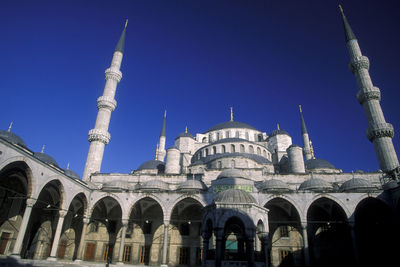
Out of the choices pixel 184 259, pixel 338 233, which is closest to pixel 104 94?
pixel 184 259

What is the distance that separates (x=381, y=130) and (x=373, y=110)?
2.40 metres

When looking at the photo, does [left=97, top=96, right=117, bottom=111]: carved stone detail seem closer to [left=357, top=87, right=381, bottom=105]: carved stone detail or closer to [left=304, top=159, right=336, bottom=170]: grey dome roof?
[left=304, top=159, right=336, bottom=170]: grey dome roof

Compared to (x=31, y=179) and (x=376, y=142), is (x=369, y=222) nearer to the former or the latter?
(x=376, y=142)

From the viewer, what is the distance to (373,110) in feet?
76.6

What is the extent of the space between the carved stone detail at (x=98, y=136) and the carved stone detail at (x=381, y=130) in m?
22.7

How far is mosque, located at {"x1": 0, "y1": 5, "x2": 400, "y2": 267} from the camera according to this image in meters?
15.6

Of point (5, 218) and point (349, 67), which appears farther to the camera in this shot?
point (349, 67)

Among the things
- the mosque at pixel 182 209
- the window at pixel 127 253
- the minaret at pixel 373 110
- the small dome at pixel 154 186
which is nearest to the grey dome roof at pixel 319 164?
the mosque at pixel 182 209

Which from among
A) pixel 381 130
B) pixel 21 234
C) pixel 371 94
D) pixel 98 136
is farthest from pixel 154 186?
pixel 371 94

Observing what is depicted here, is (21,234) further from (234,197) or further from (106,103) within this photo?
(106,103)

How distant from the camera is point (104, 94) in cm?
2656

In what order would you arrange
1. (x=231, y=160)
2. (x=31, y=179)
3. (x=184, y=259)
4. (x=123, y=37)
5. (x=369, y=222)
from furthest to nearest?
(x=123, y=37), (x=231, y=160), (x=184, y=259), (x=369, y=222), (x=31, y=179)

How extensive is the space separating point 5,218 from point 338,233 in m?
20.8

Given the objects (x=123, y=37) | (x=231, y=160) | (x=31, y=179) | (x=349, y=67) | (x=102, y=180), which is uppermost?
(x=123, y=37)
